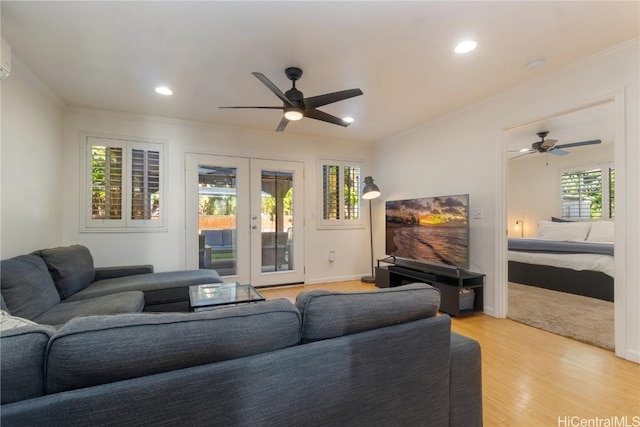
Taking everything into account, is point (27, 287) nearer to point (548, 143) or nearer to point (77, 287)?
point (77, 287)

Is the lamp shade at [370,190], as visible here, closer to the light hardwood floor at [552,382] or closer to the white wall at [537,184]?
the light hardwood floor at [552,382]

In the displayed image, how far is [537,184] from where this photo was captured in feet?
21.4

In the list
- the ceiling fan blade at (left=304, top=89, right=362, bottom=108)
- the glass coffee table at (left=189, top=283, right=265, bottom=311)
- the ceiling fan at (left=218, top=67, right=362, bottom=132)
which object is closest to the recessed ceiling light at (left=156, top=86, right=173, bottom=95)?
the ceiling fan at (left=218, top=67, right=362, bottom=132)

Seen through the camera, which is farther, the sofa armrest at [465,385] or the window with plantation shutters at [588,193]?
the window with plantation shutters at [588,193]

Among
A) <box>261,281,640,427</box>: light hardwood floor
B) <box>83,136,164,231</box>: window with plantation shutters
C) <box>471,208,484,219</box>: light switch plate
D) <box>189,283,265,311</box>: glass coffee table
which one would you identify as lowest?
<box>261,281,640,427</box>: light hardwood floor

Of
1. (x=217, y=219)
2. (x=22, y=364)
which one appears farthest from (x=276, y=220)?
(x=22, y=364)

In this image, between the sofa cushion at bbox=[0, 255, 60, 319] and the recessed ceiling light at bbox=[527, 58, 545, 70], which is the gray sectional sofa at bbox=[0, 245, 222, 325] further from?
the recessed ceiling light at bbox=[527, 58, 545, 70]

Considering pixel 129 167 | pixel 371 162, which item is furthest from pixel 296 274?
pixel 129 167

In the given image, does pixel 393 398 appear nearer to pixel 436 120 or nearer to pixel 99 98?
pixel 436 120

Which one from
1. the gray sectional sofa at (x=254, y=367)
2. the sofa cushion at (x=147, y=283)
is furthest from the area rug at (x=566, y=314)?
the sofa cushion at (x=147, y=283)

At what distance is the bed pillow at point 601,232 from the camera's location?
4.63 metres

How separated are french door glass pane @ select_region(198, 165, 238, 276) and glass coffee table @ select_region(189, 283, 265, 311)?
1543mm

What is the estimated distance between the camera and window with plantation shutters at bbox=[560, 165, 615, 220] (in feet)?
17.9

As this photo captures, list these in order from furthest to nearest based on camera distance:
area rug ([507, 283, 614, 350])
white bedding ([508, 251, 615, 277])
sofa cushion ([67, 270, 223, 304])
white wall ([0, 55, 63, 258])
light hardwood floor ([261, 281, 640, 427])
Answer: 1. white bedding ([508, 251, 615, 277])
2. area rug ([507, 283, 614, 350])
3. sofa cushion ([67, 270, 223, 304])
4. white wall ([0, 55, 63, 258])
5. light hardwood floor ([261, 281, 640, 427])
